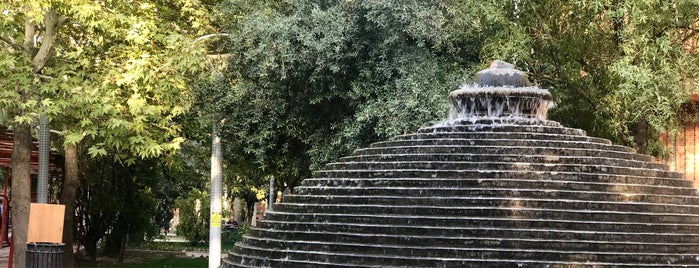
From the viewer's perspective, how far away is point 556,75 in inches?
716

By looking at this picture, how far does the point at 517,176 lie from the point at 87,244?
17.8 meters

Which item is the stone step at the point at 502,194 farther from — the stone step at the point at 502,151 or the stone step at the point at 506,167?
the stone step at the point at 502,151

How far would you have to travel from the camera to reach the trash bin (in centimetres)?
1109

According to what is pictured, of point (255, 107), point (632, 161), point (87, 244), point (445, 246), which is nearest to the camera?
point (445, 246)

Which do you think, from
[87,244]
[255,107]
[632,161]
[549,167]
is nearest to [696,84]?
[632,161]

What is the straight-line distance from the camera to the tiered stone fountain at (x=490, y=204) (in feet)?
31.2

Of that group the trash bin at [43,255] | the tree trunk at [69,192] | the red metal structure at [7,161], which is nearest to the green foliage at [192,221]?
the red metal structure at [7,161]

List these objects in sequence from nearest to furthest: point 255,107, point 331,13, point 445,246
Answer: point 445,246
point 331,13
point 255,107

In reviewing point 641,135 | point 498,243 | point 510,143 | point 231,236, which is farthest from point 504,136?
point 231,236

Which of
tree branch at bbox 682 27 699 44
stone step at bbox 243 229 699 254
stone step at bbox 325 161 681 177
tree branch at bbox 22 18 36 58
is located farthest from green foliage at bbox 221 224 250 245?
stone step at bbox 243 229 699 254

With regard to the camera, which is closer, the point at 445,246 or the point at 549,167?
the point at 445,246

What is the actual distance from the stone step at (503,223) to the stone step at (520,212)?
7 centimetres

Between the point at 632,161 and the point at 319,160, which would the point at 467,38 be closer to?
the point at 319,160

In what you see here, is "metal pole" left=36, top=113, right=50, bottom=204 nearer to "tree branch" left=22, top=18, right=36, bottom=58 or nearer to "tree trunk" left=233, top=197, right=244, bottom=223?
"tree branch" left=22, top=18, right=36, bottom=58
